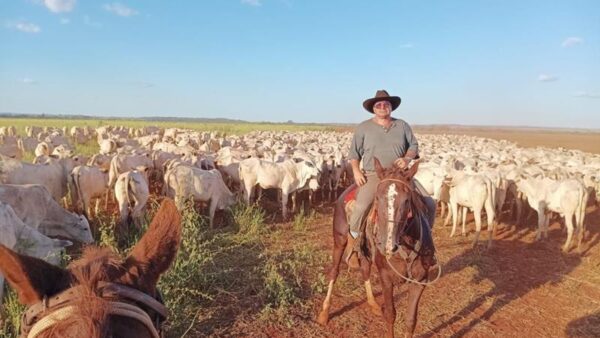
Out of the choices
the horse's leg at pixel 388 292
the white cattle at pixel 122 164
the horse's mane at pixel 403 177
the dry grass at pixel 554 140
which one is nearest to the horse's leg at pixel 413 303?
the horse's leg at pixel 388 292

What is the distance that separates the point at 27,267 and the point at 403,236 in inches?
165

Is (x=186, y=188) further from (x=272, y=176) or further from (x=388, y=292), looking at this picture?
(x=388, y=292)

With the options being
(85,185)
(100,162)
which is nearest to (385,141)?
(85,185)

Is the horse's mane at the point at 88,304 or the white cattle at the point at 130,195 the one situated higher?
the horse's mane at the point at 88,304

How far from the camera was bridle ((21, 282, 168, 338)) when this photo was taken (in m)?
1.58

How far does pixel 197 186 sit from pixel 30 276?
36.0 feet

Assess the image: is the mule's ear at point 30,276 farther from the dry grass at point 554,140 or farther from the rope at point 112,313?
the dry grass at point 554,140

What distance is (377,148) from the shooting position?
241 inches

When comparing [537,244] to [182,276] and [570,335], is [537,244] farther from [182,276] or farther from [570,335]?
[182,276]

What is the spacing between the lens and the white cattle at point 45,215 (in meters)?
8.20

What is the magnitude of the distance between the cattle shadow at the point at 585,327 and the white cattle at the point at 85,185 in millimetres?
10894

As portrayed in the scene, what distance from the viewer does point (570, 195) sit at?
12.1 m

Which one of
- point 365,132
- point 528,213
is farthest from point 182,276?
point 528,213

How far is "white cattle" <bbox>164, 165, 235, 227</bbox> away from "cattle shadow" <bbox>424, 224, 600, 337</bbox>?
641 centimetres
